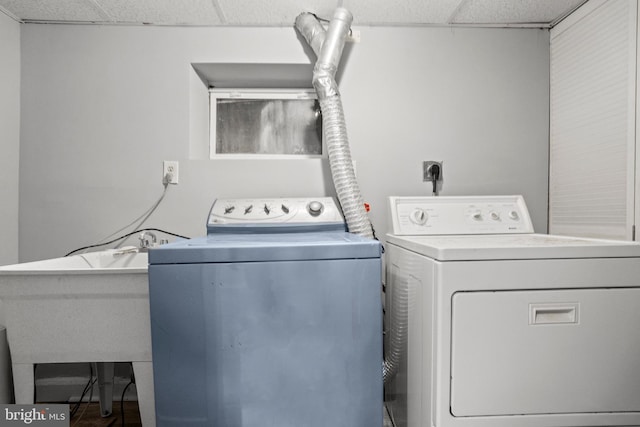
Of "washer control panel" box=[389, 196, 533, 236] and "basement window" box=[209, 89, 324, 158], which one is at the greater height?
"basement window" box=[209, 89, 324, 158]

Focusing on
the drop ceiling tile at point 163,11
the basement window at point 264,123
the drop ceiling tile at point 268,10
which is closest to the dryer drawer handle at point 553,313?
the basement window at point 264,123

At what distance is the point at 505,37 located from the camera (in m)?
1.85

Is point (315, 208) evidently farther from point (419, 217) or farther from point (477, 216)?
point (477, 216)

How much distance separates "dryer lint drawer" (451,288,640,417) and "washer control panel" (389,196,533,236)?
0.63 metres

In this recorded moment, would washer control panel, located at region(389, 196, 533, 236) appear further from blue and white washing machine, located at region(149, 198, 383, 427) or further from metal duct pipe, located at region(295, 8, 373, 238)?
blue and white washing machine, located at region(149, 198, 383, 427)

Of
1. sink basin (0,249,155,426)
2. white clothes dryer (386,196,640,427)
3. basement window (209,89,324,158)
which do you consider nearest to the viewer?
white clothes dryer (386,196,640,427)

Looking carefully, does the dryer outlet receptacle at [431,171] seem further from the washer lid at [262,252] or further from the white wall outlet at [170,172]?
the white wall outlet at [170,172]

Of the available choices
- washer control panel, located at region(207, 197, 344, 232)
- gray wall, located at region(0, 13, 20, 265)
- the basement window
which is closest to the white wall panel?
washer control panel, located at region(207, 197, 344, 232)

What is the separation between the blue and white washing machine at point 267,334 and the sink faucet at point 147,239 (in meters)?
0.80

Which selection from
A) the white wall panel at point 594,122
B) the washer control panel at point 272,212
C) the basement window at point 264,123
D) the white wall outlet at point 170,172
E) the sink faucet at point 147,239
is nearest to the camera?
the white wall panel at point 594,122

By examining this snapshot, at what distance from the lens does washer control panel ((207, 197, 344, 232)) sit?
1560 millimetres

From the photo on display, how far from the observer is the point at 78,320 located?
121 cm

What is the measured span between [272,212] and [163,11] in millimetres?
1145

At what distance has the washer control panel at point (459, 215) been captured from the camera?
5.22 feet
